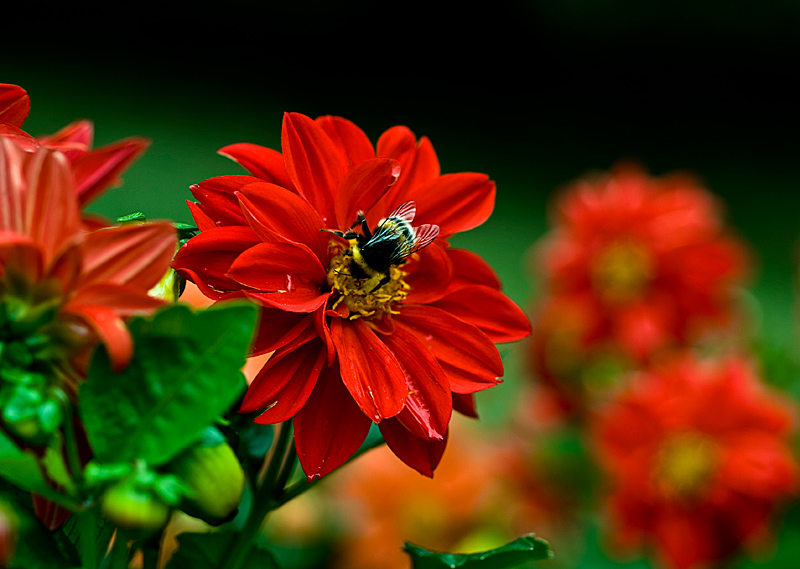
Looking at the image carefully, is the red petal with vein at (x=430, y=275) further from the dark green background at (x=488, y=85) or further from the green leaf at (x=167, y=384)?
the dark green background at (x=488, y=85)

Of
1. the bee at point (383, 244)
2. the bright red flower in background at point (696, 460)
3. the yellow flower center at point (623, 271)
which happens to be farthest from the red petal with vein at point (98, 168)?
the yellow flower center at point (623, 271)

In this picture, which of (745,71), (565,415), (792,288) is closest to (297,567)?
(565,415)

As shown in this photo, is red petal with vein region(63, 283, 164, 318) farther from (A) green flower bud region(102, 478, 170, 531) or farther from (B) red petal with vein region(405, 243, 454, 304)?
(B) red petal with vein region(405, 243, 454, 304)

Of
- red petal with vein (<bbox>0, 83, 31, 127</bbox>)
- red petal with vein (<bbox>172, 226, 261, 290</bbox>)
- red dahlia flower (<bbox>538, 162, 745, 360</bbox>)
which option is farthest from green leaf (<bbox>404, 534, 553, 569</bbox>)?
red dahlia flower (<bbox>538, 162, 745, 360</bbox>)

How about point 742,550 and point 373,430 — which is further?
point 742,550

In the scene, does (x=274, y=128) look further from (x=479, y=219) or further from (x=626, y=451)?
(x=479, y=219)
